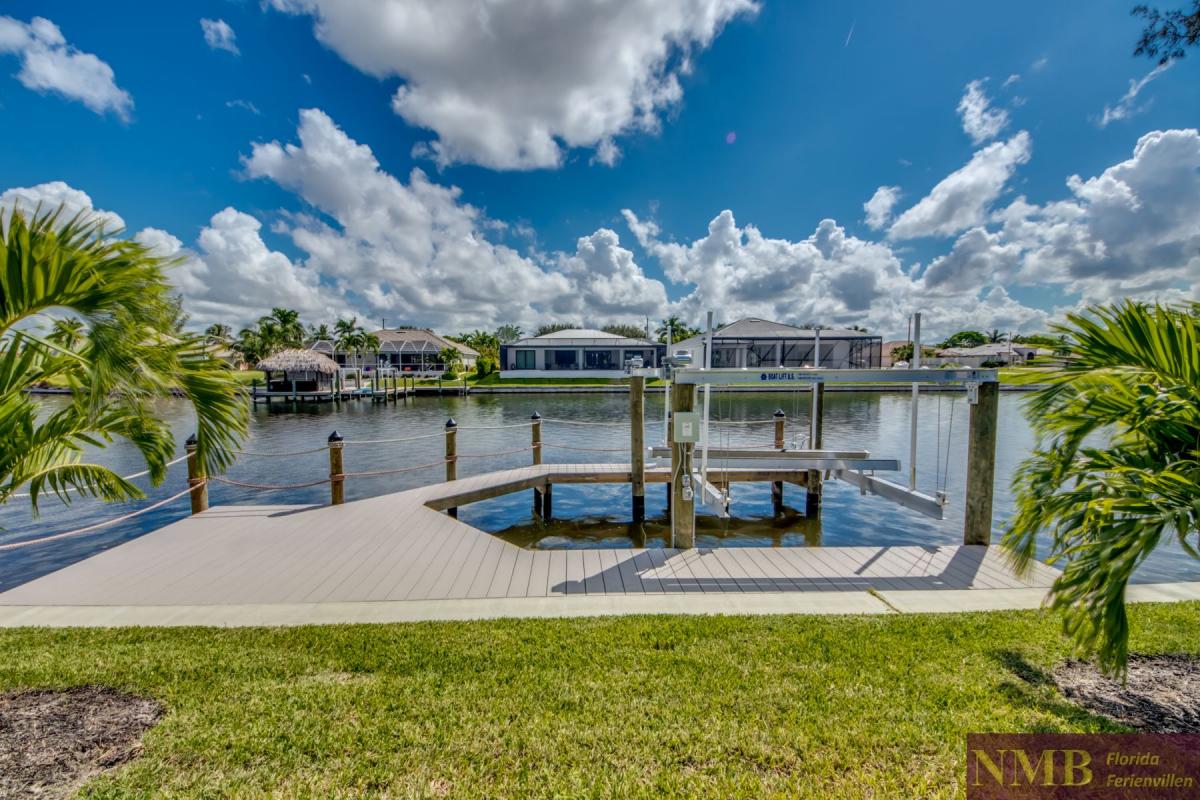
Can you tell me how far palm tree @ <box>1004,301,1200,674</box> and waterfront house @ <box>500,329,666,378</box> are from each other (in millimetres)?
43383

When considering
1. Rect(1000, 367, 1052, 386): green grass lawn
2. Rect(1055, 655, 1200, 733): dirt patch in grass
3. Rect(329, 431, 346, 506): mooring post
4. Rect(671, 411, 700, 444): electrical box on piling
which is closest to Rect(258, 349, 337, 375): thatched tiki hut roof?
Rect(329, 431, 346, 506): mooring post

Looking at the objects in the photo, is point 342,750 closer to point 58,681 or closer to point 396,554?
point 58,681

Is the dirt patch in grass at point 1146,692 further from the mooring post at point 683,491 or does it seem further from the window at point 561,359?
the window at point 561,359

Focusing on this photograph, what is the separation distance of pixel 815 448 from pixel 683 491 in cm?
512

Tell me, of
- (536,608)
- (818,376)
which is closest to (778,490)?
(818,376)

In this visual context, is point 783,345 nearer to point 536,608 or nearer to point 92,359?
point 536,608

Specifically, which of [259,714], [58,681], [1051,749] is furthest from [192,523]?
[1051,749]

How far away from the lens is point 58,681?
298 centimetres

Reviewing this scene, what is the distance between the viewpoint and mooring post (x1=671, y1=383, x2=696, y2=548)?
19.5 ft

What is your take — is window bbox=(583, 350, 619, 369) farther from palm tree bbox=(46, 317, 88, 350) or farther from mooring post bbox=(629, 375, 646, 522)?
palm tree bbox=(46, 317, 88, 350)

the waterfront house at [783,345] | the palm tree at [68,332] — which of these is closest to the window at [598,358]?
the waterfront house at [783,345]

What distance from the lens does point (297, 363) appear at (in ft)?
122

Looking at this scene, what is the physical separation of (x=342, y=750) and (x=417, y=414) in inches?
1109

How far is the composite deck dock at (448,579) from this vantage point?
14.5ft
